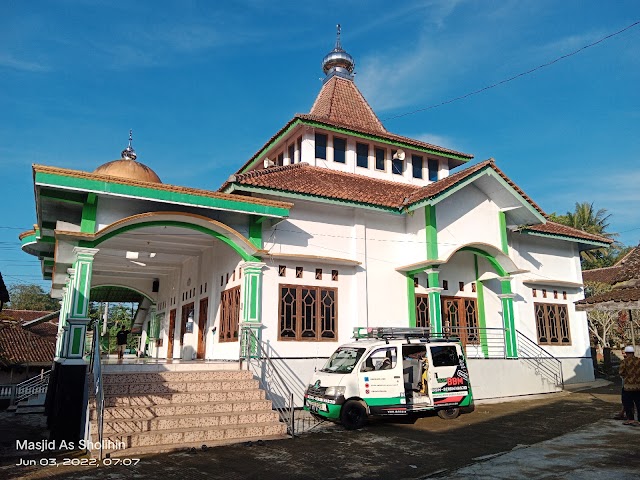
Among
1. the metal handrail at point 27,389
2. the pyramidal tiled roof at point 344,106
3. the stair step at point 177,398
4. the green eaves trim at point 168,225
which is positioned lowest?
the metal handrail at point 27,389

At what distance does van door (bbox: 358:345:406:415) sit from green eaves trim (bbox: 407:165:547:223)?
538 cm

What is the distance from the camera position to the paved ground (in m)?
7.18

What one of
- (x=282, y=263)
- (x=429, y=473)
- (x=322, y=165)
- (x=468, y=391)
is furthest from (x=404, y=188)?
(x=429, y=473)

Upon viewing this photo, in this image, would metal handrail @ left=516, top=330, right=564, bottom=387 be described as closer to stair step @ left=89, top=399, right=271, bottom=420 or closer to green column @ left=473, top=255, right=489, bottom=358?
green column @ left=473, top=255, right=489, bottom=358

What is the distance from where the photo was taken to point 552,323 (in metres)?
18.6

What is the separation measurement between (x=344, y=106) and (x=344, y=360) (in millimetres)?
12678

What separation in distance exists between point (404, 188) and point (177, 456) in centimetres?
1219

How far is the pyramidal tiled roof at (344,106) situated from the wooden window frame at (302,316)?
8.04m

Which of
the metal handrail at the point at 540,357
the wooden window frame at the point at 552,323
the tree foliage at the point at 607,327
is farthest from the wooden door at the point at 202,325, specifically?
the tree foliage at the point at 607,327

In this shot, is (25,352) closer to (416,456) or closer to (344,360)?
(344,360)

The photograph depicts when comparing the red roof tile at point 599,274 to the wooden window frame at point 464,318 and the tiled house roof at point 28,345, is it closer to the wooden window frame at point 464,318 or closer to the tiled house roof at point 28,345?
the wooden window frame at point 464,318

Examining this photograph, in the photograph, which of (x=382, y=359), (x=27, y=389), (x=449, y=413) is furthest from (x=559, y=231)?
(x=27, y=389)

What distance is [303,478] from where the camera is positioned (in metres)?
7.15

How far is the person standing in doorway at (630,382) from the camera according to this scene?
10.1 meters
